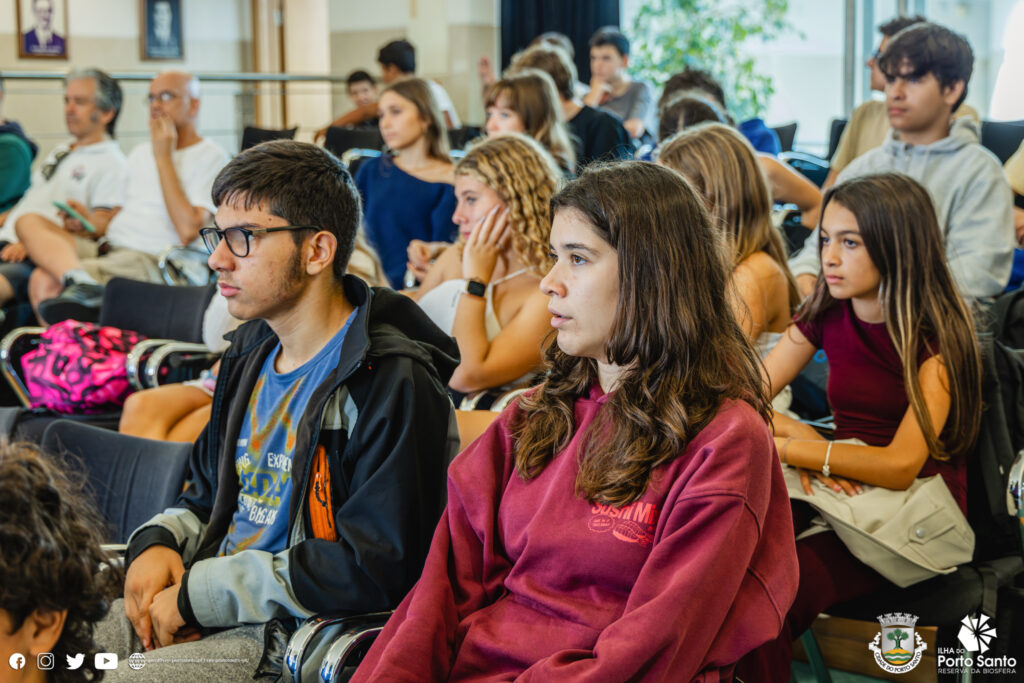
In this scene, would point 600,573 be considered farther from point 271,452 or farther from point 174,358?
point 174,358

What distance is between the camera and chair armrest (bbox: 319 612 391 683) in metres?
1.38

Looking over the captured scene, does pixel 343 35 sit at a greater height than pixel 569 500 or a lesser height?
greater

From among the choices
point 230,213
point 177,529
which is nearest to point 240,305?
point 230,213

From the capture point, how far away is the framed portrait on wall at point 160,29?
29.2ft

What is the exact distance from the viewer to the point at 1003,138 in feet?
14.3

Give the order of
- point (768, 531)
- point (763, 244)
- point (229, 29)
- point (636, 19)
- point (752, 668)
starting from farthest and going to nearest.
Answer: point (229, 29)
point (636, 19)
point (763, 244)
point (752, 668)
point (768, 531)

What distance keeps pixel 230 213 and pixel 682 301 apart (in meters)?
0.82

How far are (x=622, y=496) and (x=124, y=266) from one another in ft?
11.7

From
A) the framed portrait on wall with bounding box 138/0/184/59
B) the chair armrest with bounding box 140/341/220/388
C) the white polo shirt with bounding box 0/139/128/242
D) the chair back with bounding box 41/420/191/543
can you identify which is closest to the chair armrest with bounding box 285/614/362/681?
the chair back with bounding box 41/420/191/543

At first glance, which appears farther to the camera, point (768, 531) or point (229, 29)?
point (229, 29)

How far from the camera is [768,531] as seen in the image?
51.0 inches

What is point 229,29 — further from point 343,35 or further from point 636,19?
point 636,19

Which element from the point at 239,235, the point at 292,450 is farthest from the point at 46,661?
the point at 239,235

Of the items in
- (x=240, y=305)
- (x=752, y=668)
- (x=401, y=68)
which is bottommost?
(x=752, y=668)
